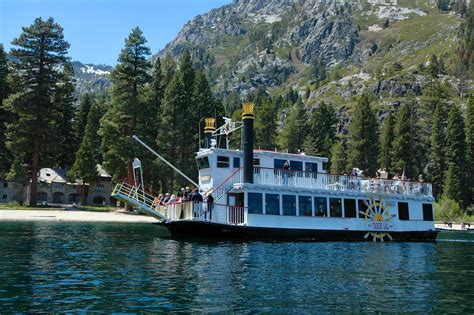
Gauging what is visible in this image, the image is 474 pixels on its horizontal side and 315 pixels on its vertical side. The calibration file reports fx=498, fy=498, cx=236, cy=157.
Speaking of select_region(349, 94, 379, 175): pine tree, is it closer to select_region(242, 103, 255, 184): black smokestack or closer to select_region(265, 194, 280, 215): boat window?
select_region(265, 194, 280, 215): boat window

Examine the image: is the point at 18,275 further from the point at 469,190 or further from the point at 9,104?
the point at 469,190

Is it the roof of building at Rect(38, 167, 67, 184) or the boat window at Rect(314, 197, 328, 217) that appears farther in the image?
the roof of building at Rect(38, 167, 67, 184)

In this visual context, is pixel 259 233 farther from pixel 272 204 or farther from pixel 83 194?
pixel 83 194

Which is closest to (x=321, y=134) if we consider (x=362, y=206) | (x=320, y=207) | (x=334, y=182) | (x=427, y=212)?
(x=427, y=212)

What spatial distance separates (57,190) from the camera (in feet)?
272

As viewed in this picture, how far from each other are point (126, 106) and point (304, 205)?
37563 millimetres

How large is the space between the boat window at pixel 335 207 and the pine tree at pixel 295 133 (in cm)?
5988

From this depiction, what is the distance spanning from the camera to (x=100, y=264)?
57.1 feet

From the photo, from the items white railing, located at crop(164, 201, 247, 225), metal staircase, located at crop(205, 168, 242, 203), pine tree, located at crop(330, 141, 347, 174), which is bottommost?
white railing, located at crop(164, 201, 247, 225)

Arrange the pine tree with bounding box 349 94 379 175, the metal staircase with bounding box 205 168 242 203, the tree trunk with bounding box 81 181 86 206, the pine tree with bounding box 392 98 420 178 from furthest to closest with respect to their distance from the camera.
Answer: the pine tree with bounding box 349 94 379 175 < the pine tree with bounding box 392 98 420 178 < the tree trunk with bounding box 81 181 86 206 < the metal staircase with bounding box 205 168 242 203

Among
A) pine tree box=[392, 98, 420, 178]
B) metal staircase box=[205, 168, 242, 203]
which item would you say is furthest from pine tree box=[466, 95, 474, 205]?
metal staircase box=[205, 168, 242, 203]

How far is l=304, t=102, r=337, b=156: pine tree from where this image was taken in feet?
292

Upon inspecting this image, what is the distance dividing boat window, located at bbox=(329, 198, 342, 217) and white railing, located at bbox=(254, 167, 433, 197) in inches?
32.1

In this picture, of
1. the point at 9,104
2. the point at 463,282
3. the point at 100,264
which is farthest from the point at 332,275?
the point at 9,104
